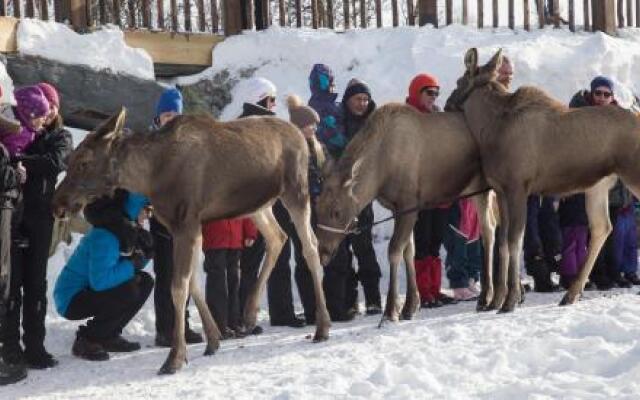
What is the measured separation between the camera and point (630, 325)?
6.18 meters

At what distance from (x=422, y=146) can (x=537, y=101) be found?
38.2 inches

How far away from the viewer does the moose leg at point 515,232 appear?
301 inches

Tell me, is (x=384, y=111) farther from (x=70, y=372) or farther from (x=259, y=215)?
(x=70, y=372)

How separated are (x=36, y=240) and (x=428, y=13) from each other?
8099 millimetres

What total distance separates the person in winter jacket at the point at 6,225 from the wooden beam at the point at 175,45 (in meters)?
5.78

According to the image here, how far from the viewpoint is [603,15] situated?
14273mm

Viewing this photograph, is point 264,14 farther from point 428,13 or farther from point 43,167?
point 43,167

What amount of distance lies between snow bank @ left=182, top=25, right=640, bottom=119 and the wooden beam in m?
0.16

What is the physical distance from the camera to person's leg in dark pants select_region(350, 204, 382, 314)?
8.77 metres

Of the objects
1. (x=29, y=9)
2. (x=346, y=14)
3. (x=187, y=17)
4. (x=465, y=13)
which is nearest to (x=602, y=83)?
(x=465, y=13)

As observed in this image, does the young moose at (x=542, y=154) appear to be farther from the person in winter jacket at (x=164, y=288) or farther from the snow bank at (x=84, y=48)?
the snow bank at (x=84, y=48)

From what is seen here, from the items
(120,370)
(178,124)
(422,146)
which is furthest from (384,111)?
(120,370)

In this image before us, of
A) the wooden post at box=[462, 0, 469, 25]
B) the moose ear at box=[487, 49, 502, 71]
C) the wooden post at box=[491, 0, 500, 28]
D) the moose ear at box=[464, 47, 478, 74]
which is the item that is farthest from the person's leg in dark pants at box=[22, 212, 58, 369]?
the wooden post at box=[491, 0, 500, 28]

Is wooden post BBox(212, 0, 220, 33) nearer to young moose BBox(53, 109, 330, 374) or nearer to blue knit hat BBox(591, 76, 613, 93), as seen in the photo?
blue knit hat BBox(591, 76, 613, 93)
